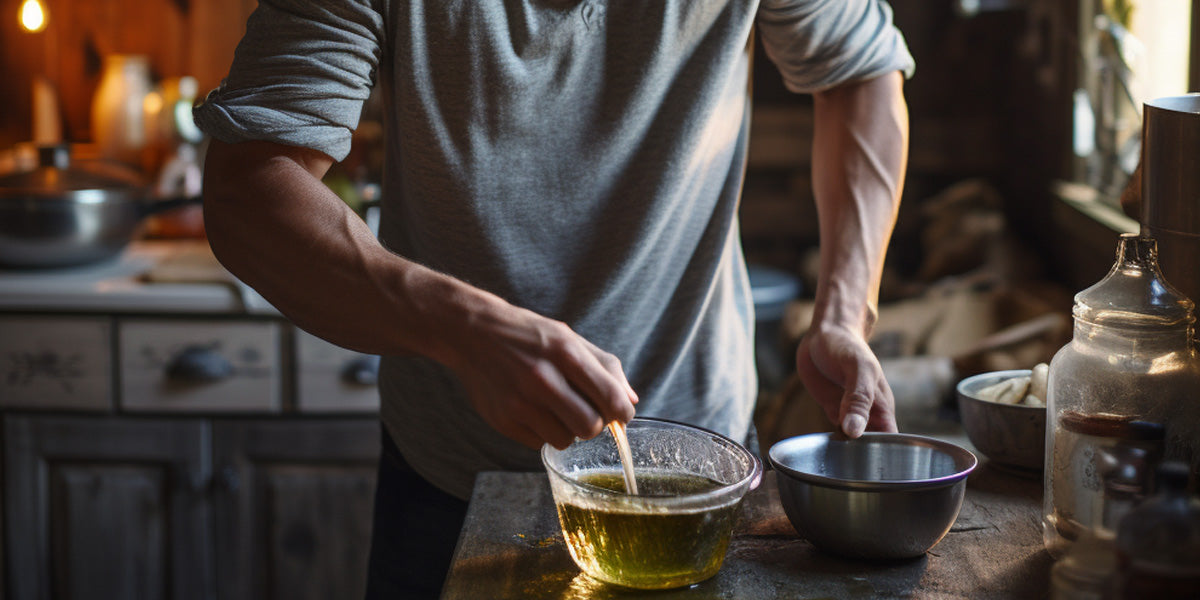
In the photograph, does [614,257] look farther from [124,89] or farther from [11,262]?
[124,89]

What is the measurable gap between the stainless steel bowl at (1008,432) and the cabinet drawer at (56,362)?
5.49ft

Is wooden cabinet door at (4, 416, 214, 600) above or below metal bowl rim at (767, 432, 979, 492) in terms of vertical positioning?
below

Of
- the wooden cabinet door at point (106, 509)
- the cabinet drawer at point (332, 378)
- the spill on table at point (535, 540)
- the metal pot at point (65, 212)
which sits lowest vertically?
the wooden cabinet door at point (106, 509)

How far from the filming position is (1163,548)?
1.74 feet

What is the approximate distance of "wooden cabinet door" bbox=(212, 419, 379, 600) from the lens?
84.7 inches

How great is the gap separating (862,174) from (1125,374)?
1.63 ft

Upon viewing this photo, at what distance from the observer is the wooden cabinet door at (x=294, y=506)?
2152 mm

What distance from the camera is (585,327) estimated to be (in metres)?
1.13

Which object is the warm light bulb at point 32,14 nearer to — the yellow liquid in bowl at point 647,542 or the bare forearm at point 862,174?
the bare forearm at point 862,174

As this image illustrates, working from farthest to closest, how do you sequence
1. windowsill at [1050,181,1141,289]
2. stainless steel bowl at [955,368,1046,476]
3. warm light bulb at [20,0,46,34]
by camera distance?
warm light bulb at [20,0,46,34] < windowsill at [1050,181,1141,289] < stainless steel bowl at [955,368,1046,476]

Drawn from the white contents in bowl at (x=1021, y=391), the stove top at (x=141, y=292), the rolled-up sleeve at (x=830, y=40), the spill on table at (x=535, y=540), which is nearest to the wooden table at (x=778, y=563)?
the spill on table at (x=535, y=540)

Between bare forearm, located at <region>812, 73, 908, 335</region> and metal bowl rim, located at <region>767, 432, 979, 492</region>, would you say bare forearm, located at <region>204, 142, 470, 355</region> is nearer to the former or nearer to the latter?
metal bowl rim, located at <region>767, 432, 979, 492</region>

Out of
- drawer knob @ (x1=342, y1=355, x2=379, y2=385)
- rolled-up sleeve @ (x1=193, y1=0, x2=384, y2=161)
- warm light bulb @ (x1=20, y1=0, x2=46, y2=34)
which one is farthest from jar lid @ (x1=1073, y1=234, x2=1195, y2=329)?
warm light bulb @ (x1=20, y1=0, x2=46, y2=34)

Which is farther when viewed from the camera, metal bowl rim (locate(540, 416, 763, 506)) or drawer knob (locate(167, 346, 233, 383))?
drawer knob (locate(167, 346, 233, 383))
